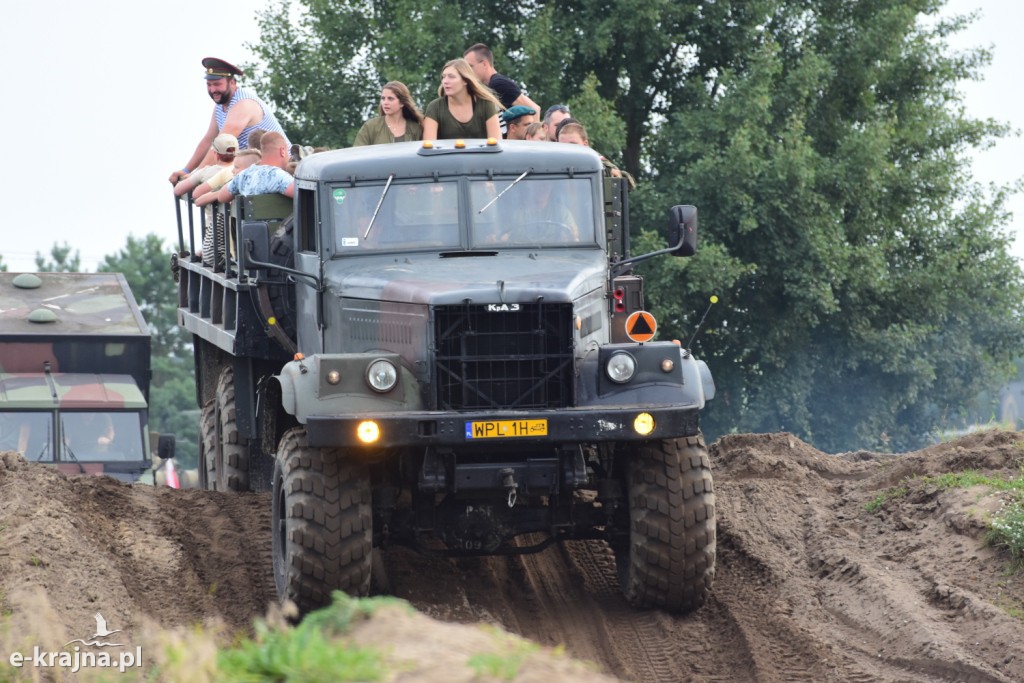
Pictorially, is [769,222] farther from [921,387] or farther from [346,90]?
[346,90]

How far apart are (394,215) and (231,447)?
305cm

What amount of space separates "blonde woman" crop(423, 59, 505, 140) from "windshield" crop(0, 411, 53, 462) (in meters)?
6.68

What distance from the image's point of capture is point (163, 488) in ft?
39.7

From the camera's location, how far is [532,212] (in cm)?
1016

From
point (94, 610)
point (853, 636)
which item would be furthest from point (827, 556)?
point (94, 610)

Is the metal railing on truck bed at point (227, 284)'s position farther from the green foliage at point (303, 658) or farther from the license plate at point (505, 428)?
the green foliage at point (303, 658)

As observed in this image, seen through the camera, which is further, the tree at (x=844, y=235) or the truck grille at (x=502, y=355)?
the tree at (x=844, y=235)

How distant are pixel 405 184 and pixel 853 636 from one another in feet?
11.9

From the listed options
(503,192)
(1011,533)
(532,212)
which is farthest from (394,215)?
(1011,533)

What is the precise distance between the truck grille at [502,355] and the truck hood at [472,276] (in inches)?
2.9

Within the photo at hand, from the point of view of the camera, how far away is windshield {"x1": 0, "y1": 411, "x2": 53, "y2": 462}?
54.1ft

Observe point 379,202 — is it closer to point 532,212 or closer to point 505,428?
point 532,212

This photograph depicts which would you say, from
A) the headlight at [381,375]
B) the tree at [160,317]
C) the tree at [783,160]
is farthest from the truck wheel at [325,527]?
the tree at [160,317]

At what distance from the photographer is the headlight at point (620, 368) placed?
9.05m
